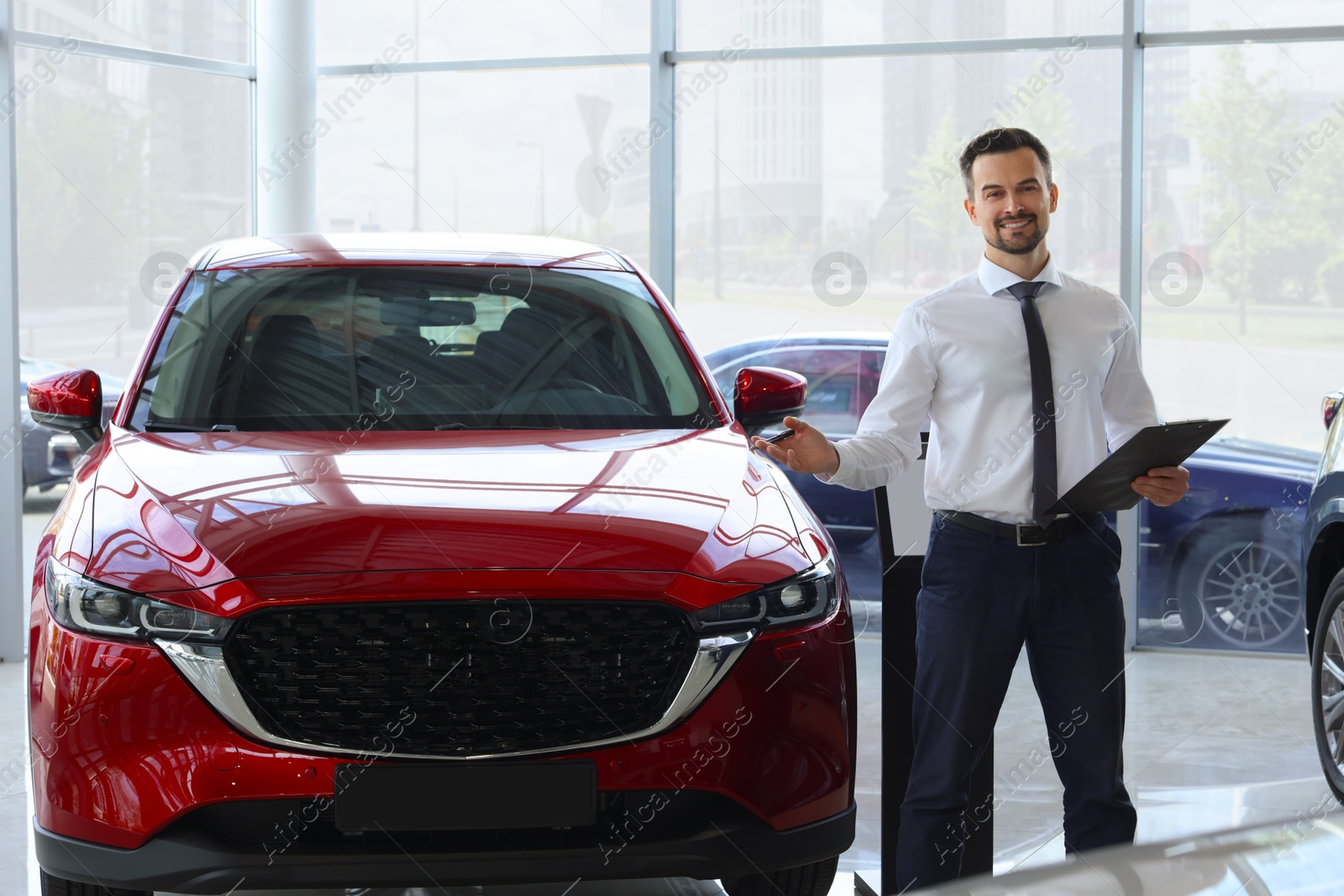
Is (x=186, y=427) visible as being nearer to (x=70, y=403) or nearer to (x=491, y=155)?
(x=70, y=403)

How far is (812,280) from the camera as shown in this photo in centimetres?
615

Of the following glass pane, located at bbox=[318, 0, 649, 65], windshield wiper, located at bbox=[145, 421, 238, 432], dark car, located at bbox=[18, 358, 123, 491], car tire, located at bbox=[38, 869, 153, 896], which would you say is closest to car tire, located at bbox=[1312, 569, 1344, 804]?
windshield wiper, located at bbox=[145, 421, 238, 432]

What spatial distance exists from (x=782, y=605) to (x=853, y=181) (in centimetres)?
397

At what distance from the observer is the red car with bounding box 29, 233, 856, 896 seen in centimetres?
221

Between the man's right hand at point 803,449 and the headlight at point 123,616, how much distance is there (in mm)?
985

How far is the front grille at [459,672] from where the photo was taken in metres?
2.24

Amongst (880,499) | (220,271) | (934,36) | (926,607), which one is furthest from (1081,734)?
(934,36)

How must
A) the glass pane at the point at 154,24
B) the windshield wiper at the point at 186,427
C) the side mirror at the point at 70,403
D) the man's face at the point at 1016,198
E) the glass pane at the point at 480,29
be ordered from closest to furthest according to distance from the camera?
the man's face at the point at 1016,198 < the windshield wiper at the point at 186,427 < the side mirror at the point at 70,403 < the glass pane at the point at 154,24 < the glass pane at the point at 480,29

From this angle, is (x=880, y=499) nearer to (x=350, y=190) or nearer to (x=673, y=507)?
(x=673, y=507)

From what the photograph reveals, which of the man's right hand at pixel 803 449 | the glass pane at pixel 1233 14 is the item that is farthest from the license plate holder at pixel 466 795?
the glass pane at pixel 1233 14

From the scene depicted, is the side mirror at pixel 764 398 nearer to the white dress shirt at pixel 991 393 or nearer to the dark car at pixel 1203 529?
the white dress shirt at pixel 991 393

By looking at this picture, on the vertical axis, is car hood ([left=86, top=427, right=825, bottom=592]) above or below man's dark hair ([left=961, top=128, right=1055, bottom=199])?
below

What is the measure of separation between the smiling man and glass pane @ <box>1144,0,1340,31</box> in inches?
139

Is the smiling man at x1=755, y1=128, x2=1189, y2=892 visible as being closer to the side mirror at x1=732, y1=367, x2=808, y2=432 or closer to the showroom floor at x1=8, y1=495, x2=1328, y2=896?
the showroom floor at x1=8, y1=495, x2=1328, y2=896
